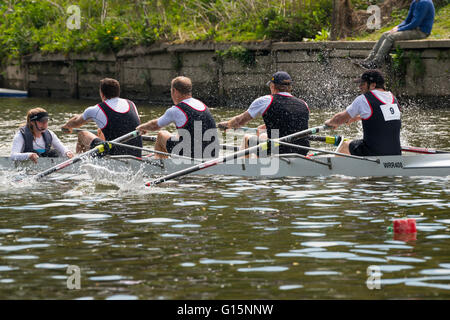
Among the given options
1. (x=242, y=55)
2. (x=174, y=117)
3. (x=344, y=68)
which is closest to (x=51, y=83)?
(x=242, y=55)

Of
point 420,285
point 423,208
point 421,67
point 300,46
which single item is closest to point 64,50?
point 300,46

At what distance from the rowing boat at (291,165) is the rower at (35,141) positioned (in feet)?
0.59

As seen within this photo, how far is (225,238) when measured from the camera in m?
7.69

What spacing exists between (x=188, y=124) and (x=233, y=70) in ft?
42.7

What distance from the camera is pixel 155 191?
34.4 feet

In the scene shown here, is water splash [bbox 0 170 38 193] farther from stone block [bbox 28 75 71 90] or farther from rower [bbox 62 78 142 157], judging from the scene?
stone block [bbox 28 75 71 90]

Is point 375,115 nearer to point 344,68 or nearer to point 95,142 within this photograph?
point 95,142

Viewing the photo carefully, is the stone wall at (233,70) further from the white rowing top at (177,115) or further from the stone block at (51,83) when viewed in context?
the white rowing top at (177,115)

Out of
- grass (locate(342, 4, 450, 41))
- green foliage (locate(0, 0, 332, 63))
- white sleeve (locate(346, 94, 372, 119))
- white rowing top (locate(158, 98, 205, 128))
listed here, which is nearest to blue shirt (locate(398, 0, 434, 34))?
grass (locate(342, 4, 450, 41))

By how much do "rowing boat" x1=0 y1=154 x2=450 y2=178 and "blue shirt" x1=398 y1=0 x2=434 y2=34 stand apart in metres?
8.70

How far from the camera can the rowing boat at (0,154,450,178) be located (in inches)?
442

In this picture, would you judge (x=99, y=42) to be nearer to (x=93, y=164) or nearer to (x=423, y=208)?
(x=93, y=164)

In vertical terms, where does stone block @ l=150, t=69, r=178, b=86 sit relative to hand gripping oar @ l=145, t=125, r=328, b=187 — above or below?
above

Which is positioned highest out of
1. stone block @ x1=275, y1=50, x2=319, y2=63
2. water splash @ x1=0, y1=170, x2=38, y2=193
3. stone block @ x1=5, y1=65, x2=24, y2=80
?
stone block @ x1=275, y1=50, x2=319, y2=63
